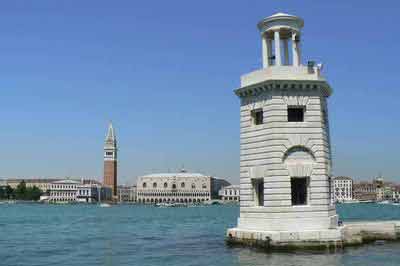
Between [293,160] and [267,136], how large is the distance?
5.13 feet

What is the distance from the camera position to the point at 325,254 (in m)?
24.4

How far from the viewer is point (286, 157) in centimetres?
2625

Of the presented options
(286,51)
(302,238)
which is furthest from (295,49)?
(302,238)

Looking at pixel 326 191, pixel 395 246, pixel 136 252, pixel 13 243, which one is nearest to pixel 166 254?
pixel 136 252

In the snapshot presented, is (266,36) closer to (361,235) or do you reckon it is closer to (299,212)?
(299,212)

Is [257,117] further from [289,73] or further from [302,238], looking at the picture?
[302,238]

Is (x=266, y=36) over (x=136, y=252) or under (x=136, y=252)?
over

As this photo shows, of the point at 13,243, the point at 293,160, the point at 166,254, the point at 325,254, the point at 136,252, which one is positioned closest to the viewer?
the point at 325,254

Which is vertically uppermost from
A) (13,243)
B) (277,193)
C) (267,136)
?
(267,136)

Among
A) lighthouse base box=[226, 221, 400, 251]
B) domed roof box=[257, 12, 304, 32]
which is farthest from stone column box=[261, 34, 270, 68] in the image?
lighthouse base box=[226, 221, 400, 251]

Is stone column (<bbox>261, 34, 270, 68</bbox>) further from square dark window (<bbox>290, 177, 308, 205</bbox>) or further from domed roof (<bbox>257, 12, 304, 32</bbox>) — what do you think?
square dark window (<bbox>290, 177, 308, 205</bbox>)

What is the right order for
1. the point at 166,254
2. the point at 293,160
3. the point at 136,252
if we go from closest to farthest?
the point at 293,160 → the point at 166,254 → the point at 136,252

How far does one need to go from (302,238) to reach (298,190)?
2.78m

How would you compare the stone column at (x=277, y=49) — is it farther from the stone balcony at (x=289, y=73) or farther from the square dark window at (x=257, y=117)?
the square dark window at (x=257, y=117)
